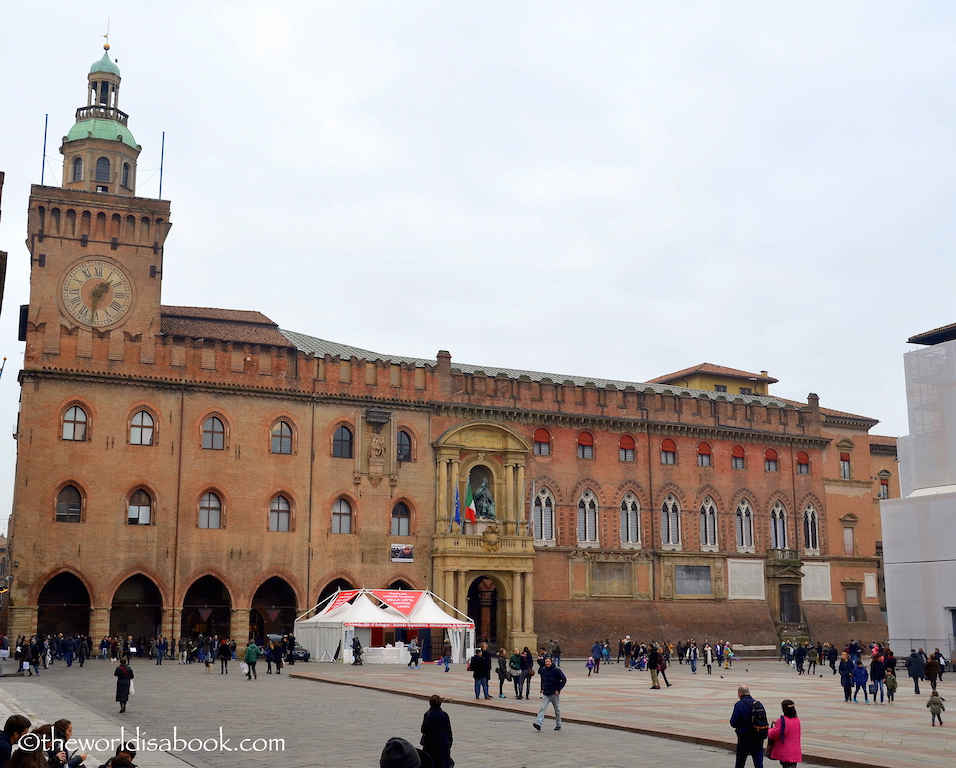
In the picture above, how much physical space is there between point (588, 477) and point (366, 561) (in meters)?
12.0

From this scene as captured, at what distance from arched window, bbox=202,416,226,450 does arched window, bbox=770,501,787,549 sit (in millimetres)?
28998

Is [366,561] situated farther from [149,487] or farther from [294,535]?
[149,487]

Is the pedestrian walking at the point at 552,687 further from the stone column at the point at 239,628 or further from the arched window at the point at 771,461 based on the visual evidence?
the arched window at the point at 771,461

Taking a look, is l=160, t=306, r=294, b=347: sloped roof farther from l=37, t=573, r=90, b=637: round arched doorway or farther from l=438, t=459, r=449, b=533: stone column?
l=37, t=573, r=90, b=637: round arched doorway

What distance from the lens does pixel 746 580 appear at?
5534 centimetres

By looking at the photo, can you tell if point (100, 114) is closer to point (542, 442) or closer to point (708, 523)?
point (542, 442)

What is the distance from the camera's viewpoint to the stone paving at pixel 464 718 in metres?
16.2

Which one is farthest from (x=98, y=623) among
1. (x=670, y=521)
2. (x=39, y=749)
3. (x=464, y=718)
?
(x=39, y=749)

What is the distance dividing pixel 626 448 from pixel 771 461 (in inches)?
366

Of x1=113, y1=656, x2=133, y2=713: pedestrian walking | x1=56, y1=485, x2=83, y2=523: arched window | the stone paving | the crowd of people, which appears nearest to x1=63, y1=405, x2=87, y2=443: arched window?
x1=56, y1=485, x2=83, y2=523: arched window

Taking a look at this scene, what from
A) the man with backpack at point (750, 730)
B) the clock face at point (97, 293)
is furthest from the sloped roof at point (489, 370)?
the man with backpack at point (750, 730)

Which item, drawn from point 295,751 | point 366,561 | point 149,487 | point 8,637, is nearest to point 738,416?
point 366,561

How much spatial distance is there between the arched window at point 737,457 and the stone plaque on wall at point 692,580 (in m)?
5.72

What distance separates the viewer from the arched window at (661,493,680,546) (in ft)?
177
